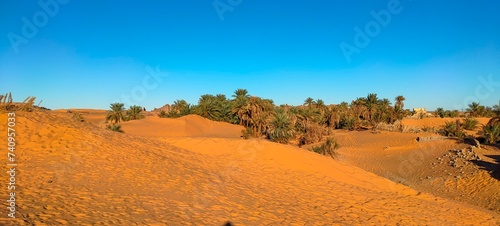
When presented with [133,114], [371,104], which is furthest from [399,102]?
[133,114]

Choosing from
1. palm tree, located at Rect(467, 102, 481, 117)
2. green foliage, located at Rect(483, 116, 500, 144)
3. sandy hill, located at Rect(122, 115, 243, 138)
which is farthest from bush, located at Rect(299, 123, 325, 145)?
palm tree, located at Rect(467, 102, 481, 117)

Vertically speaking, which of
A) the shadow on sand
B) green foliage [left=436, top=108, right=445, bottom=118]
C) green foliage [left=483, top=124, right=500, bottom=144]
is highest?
green foliage [left=436, top=108, right=445, bottom=118]

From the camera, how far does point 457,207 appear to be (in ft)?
37.2

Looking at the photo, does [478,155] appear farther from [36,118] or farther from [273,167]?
[36,118]

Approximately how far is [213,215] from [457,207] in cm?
957

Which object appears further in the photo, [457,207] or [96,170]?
[457,207]

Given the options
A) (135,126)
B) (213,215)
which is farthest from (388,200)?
(135,126)

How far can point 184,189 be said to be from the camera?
8898 mm

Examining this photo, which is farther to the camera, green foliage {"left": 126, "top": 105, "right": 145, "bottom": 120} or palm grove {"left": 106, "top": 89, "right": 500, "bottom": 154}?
green foliage {"left": 126, "top": 105, "right": 145, "bottom": 120}

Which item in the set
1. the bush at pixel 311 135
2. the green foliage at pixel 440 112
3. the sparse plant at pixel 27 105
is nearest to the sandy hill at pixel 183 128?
the bush at pixel 311 135

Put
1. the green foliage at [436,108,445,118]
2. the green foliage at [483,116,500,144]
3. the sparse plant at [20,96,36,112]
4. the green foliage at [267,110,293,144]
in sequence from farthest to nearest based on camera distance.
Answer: the green foliage at [436,108,445,118] < the green foliage at [267,110,293,144] < the green foliage at [483,116,500,144] < the sparse plant at [20,96,36,112]

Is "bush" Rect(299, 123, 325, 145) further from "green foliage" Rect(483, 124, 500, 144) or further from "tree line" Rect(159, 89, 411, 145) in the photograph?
"green foliage" Rect(483, 124, 500, 144)

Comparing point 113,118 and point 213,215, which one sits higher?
point 113,118

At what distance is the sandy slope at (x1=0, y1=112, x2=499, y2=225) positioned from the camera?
21.4 feet
